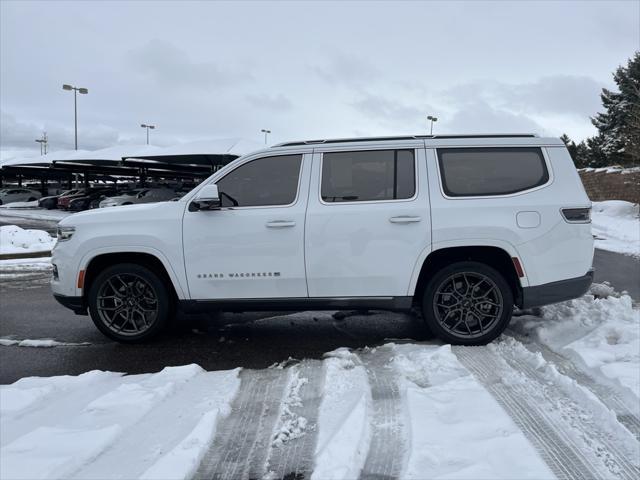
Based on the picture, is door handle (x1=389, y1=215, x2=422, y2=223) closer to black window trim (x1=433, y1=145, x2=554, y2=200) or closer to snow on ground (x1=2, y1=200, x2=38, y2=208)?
black window trim (x1=433, y1=145, x2=554, y2=200)

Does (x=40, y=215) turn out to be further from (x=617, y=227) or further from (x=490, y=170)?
(x=490, y=170)

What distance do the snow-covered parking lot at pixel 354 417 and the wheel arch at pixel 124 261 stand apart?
3.60 feet

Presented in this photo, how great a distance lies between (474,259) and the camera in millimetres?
4586

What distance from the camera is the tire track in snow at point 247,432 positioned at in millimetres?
2646

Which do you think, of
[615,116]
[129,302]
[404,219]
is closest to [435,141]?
[404,219]

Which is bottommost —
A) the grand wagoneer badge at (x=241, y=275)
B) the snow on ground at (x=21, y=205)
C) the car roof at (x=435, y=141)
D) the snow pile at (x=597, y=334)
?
the snow pile at (x=597, y=334)

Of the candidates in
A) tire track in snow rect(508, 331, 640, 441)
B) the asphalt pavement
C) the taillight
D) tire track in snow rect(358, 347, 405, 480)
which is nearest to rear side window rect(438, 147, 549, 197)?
the taillight

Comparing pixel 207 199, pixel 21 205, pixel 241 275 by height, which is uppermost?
pixel 21 205

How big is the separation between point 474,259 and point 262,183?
85.6 inches

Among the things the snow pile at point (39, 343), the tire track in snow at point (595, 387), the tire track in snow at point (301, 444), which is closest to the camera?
the tire track in snow at point (301, 444)

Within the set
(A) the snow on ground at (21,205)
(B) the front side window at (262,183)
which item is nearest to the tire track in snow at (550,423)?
(B) the front side window at (262,183)

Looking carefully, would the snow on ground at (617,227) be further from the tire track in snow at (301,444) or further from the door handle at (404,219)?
the tire track in snow at (301,444)

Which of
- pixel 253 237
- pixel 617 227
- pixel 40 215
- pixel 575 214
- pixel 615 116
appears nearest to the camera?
pixel 575 214

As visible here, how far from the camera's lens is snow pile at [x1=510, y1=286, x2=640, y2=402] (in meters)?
3.73
